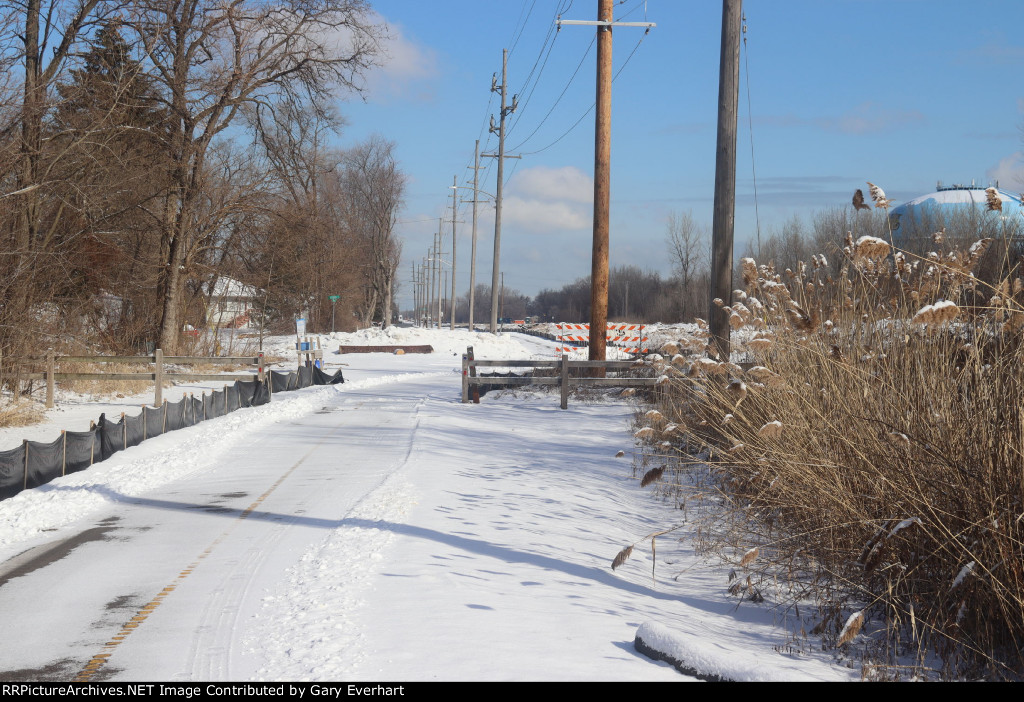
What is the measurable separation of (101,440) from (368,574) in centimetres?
735

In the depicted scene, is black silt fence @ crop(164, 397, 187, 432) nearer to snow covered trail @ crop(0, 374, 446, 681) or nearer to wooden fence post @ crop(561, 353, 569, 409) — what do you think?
snow covered trail @ crop(0, 374, 446, 681)

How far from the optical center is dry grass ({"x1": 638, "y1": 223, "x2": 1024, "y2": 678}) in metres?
4.71

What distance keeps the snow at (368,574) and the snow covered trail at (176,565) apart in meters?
0.02

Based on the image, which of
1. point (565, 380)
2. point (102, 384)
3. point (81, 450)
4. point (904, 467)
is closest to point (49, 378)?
point (102, 384)

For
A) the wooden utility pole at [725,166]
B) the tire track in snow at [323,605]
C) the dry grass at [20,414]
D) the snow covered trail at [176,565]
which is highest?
the wooden utility pole at [725,166]

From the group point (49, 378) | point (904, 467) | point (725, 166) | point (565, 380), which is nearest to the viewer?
point (904, 467)

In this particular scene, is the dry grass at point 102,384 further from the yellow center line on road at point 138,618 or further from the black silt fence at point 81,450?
the yellow center line on road at point 138,618

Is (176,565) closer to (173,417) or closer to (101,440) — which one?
(101,440)

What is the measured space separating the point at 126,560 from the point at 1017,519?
6.58 metres

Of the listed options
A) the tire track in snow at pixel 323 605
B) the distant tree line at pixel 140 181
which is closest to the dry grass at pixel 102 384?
the distant tree line at pixel 140 181

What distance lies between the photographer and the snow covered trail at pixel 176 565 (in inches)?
199

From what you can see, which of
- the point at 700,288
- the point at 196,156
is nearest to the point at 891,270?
the point at 196,156

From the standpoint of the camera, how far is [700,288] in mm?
62406

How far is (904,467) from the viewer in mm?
5254
